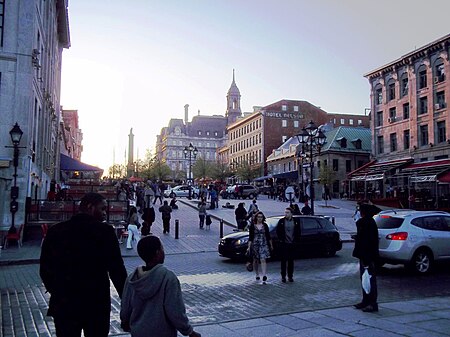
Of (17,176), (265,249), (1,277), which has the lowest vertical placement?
(1,277)

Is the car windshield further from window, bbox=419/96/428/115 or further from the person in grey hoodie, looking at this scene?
window, bbox=419/96/428/115

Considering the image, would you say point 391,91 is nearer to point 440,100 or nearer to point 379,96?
point 379,96

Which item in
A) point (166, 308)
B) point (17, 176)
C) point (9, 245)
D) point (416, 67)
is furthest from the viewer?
point (416, 67)

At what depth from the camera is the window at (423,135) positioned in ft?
143

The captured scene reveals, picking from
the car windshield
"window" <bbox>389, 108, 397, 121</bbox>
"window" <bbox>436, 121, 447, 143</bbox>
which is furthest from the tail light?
"window" <bbox>389, 108, 397, 121</bbox>

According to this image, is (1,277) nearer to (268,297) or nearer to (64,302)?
(268,297)

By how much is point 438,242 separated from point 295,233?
422cm

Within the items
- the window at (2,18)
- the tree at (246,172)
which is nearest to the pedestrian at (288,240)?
the window at (2,18)

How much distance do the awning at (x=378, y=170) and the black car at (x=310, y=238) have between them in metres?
31.1

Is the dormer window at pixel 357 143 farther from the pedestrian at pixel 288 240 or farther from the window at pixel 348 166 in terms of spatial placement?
the pedestrian at pixel 288 240

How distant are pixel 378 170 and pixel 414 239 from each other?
121 ft

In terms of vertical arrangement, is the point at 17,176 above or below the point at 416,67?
below

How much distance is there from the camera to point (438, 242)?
12.3 metres

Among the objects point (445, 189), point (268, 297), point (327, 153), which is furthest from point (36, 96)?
point (327, 153)
